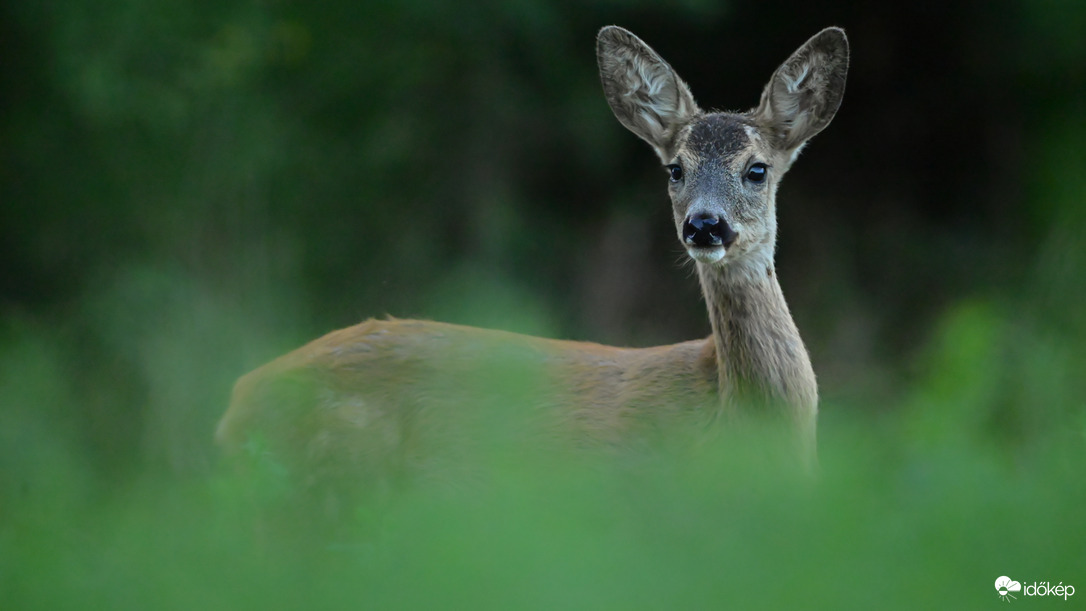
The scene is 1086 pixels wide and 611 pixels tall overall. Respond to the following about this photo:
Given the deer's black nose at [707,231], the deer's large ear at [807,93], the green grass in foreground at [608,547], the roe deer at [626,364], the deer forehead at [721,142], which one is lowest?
the green grass in foreground at [608,547]

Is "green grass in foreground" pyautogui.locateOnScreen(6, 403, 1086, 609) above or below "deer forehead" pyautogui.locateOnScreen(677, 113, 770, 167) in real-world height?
below

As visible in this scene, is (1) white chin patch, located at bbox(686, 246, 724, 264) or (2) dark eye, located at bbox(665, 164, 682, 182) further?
(2) dark eye, located at bbox(665, 164, 682, 182)

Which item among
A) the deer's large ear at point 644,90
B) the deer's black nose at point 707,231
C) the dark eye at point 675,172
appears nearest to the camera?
the deer's black nose at point 707,231

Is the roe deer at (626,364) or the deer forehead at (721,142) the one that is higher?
the deer forehead at (721,142)

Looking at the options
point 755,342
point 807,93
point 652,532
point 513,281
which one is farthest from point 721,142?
point 513,281

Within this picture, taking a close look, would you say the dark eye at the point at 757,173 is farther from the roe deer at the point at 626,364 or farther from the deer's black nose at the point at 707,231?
the deer's black nose at the point at 707,231

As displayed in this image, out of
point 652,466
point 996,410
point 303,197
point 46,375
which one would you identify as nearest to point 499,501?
point 652,466

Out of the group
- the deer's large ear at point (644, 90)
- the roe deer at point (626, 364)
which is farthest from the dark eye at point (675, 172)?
the deer's large ear at point (644, 90)

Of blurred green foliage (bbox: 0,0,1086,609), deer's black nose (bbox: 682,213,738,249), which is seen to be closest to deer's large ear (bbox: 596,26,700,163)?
deer's black nose (bbox: 682,213,738,249)

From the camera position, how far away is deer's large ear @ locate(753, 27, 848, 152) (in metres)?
5.53

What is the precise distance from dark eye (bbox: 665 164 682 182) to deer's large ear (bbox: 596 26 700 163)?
0.17m

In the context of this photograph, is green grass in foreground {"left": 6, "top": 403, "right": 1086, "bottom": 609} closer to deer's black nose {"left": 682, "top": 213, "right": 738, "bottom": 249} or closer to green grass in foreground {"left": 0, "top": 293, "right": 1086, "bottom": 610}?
green grass in foreground {"left": 0, "top": 293, "right": 1086, "bottom": 610}

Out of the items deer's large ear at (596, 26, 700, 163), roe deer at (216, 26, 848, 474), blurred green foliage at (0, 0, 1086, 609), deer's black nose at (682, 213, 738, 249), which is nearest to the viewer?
blurred green foliage at (0, 0, 1086, 609)

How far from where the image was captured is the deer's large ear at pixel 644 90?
5707 millimetres
